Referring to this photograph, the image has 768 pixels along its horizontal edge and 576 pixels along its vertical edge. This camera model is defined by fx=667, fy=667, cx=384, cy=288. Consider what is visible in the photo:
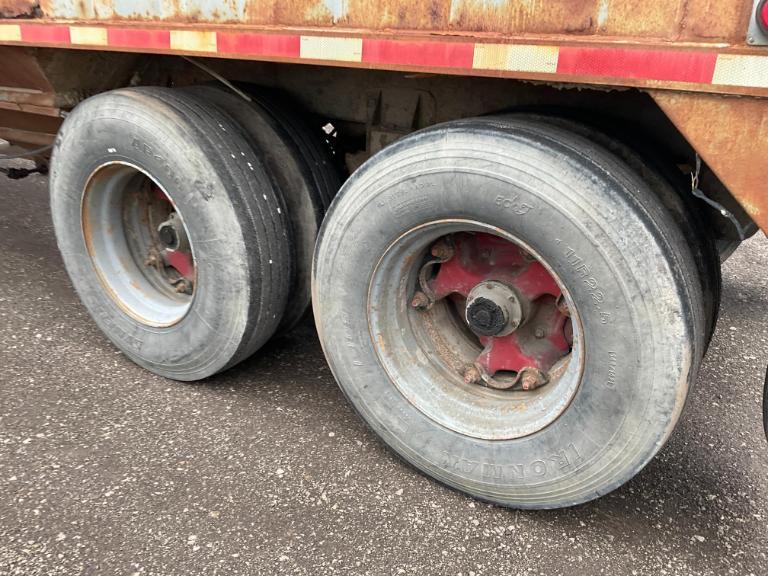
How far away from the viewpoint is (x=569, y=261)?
1.71 meters

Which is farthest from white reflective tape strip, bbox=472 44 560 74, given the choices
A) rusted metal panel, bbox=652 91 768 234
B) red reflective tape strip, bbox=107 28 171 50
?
red reflective tape strip, bbox=107 28 171 50

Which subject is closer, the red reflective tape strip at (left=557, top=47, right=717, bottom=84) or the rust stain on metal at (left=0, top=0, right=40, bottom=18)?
the red reflective tape strip at (left=557, top=47, right=717, bottom=84)

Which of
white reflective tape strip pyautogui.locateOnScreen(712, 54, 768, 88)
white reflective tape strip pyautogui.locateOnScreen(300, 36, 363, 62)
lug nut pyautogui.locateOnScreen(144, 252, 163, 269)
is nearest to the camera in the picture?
white reflective tape strip pyautogui.locateOnScreen(712, 54, 768, 88)

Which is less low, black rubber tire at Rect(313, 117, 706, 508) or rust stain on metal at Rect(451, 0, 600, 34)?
rust stain on metal at Rect(451, 0, 600, 34)

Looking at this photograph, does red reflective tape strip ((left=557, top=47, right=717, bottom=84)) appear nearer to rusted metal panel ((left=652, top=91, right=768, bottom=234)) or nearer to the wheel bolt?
rusted metal panel ((left=652, top=91, right=768, bottom=234))

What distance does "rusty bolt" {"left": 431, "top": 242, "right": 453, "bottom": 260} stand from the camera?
7.02 ft

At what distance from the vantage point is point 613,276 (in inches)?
65.1

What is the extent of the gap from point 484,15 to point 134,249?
6.28 ft

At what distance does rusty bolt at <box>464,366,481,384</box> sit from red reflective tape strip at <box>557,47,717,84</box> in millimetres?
1028

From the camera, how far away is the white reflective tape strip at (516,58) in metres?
1.54

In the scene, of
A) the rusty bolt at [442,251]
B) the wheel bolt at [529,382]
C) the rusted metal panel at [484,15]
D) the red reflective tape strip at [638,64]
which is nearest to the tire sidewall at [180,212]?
the rusted metal panel at [484,15]

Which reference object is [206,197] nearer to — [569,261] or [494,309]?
[494,309]

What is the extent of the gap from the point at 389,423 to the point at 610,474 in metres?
0.72

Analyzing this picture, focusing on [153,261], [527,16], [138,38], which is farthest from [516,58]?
[153,261]
